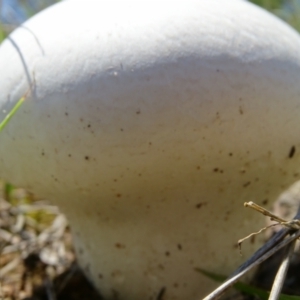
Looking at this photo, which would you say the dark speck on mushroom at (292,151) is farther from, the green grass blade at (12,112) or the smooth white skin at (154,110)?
the green grass blade at (12,112)

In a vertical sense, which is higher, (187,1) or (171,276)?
(187,1)

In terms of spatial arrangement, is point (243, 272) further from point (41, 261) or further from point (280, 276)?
point (41, 261)

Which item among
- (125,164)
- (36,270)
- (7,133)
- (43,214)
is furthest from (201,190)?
(43,214)

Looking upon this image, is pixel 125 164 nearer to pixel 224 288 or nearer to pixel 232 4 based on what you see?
pixel 224 288

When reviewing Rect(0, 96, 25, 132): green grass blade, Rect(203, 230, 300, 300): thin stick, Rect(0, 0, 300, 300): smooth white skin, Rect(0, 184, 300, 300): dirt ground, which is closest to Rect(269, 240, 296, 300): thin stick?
Rect(203, 230, 300, 300): thin stick

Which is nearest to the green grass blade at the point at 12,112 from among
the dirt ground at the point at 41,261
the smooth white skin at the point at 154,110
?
the smooth white skin at the point at 154,110

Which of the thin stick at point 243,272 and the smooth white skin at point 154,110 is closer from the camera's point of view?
the thin stick at point 243,272
